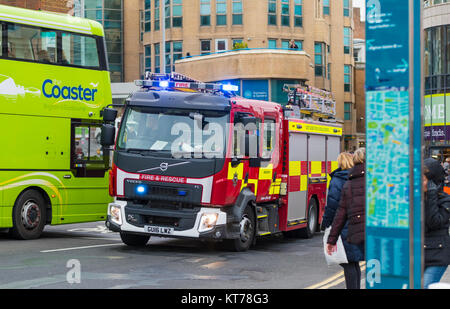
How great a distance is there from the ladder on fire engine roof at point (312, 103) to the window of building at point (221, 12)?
33.4m

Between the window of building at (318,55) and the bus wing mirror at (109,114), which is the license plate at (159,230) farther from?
the window of building at (318,55)

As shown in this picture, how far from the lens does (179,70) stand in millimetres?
52531

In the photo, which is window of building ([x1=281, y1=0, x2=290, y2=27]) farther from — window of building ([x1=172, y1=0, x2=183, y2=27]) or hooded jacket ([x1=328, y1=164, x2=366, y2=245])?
hooded jacket ([x1=328, y1=164, x2=366, y2=245])

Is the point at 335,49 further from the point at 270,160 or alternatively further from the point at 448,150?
the point at 270,160

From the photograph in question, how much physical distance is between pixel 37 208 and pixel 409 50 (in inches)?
467

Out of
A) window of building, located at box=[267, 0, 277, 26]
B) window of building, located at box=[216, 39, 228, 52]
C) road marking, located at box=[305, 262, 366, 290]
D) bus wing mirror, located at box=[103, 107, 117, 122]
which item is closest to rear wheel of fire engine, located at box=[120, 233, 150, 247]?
bus wing mirror, located at box=[103, 107, 117, 122]

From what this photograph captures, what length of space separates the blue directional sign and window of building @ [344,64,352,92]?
221 feet

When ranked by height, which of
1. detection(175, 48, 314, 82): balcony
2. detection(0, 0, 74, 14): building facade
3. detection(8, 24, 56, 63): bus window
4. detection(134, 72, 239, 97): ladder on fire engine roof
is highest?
detection(0, 0, 74, 14): building facade

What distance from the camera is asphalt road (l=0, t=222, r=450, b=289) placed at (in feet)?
32.9

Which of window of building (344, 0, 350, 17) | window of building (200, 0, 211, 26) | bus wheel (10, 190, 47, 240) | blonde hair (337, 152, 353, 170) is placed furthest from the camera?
window of building (344, 0, 350, 17)

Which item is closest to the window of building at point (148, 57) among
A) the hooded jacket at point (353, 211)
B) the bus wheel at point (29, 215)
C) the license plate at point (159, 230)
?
the bus wheel at point (29, 215)

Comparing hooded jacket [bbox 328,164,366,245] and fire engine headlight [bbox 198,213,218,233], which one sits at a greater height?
hooded jacket [bbox 328,164,366,245]

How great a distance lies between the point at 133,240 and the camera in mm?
14641
